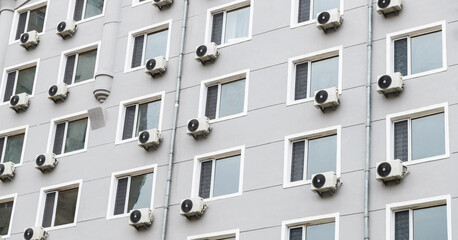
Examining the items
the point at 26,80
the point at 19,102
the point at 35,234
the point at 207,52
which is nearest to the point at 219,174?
the point at 207,52

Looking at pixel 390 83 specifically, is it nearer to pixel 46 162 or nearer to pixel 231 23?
pixel 231 23

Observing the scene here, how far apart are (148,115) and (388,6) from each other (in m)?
10.1

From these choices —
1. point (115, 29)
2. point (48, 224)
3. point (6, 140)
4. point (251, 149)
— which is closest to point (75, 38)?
point (115, 29)

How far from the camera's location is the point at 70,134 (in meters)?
42.4

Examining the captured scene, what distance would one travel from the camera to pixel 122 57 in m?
42.6

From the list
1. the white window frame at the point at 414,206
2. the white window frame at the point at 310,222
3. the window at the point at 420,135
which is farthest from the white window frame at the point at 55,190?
the white window frame at the point at 414,206

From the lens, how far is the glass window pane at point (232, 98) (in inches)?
1512

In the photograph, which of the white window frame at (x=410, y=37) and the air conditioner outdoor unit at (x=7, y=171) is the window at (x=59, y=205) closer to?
the air conditioner outdoor unit at (x=7, y=171)

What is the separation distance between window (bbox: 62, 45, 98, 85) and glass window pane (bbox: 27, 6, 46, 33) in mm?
2809

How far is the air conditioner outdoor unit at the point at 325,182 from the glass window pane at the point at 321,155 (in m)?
0.79

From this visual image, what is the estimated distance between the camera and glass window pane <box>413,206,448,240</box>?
32062 millimetres

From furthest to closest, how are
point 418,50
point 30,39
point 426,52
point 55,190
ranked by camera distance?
point 30,39 → point 55,190 → point 418,50 → point 426,52

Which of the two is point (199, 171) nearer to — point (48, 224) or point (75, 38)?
point (48, 224)

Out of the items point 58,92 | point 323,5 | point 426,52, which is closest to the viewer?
point 426,52
